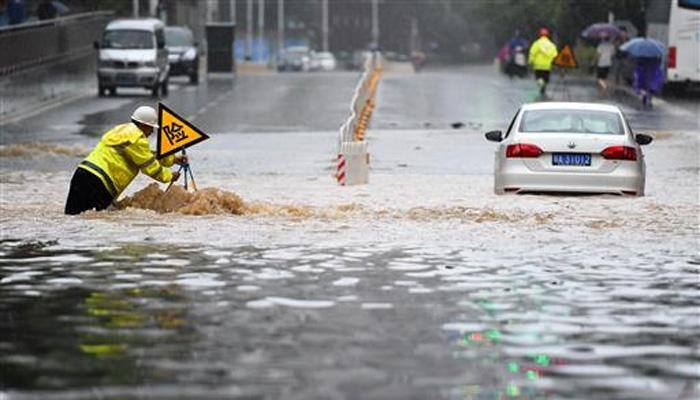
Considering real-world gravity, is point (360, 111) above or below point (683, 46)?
below

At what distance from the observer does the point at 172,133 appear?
23.0 metres

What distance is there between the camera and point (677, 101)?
58938mm

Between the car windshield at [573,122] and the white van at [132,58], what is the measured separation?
34.4 m

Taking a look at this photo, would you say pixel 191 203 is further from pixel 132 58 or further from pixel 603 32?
pixel 603 32

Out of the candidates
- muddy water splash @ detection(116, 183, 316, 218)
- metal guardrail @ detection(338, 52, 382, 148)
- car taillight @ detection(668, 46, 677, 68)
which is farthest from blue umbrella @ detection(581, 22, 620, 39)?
muddy water splash @ detection(116, 183, 316, 218)

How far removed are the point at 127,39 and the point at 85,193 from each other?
39869 millimetres

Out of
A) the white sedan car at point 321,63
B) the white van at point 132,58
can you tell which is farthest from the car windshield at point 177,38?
the white sedan car at point 321,63

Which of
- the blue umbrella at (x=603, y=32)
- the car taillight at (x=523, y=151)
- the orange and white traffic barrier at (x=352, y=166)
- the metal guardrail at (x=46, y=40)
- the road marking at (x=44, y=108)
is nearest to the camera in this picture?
the car taillight at (x=523, y=151)

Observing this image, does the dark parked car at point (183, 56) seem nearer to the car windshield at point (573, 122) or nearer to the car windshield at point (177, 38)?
the car windshield at point (177, 38)

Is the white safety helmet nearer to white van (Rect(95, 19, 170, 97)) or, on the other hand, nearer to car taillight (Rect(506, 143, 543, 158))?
car taillight (Rect(506, 143, 543, 158))

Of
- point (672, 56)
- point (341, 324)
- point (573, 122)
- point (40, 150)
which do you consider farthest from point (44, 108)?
point (341, 324)

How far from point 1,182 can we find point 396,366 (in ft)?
61.4

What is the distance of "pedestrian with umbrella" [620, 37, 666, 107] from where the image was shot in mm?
55719

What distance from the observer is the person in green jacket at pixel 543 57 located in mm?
55531
